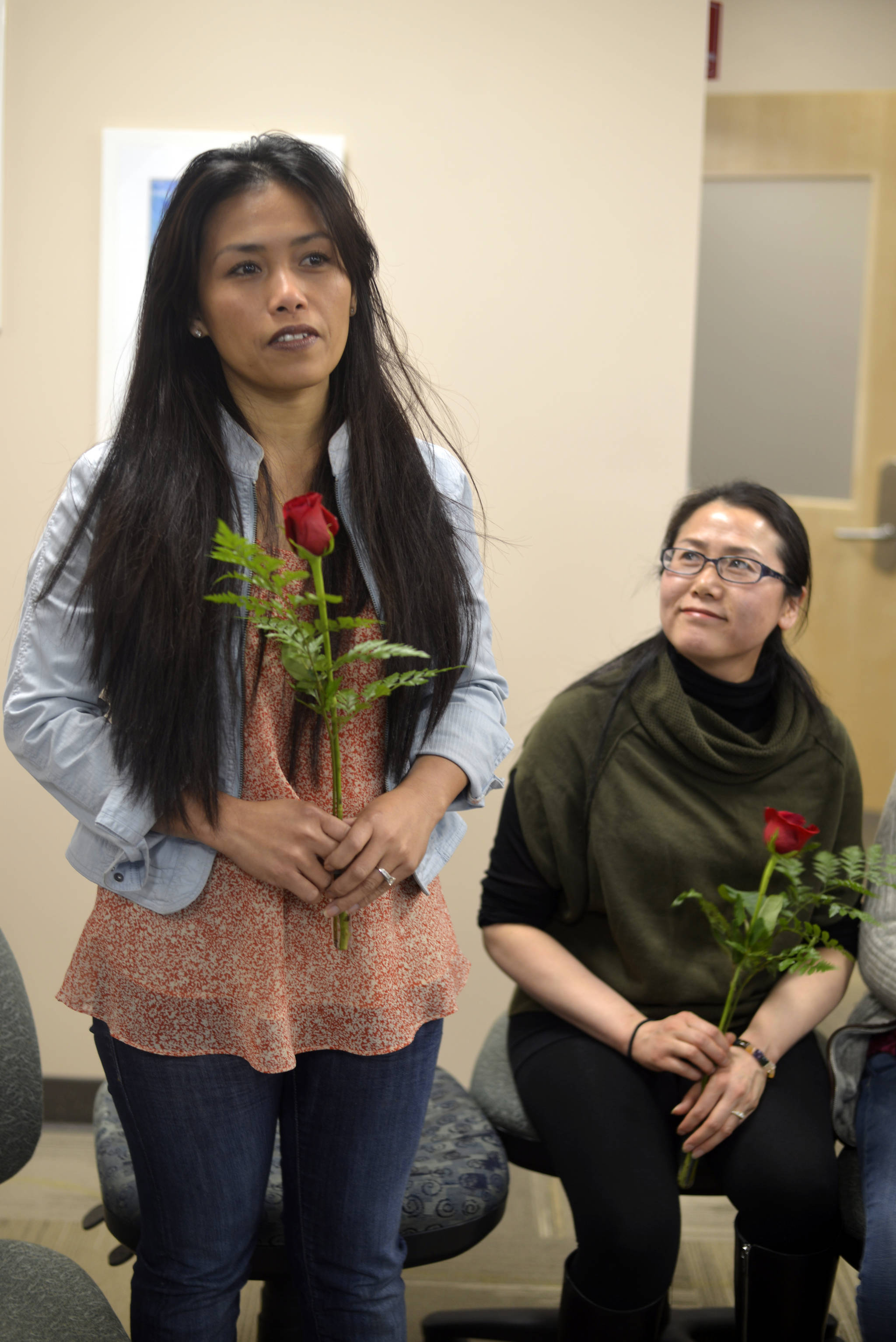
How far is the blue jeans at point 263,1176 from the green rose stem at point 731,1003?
1.39 feet

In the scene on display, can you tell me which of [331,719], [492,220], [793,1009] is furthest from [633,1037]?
[492,220]

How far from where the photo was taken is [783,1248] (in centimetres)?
137

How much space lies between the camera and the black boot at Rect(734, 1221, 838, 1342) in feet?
4.49

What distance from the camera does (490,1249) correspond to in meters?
A: 1.98

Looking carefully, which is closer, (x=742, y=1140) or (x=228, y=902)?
(x=228, y=902)

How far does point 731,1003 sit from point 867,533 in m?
1.95

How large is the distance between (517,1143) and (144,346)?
112cm

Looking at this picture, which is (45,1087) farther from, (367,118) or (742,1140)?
(367,118)

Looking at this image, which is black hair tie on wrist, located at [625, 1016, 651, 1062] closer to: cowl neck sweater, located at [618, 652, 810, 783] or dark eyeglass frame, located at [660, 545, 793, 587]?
cowl neck sweater, located at [618, 652, 810, 783]

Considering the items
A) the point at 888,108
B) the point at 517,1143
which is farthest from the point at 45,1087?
the point at 888,108

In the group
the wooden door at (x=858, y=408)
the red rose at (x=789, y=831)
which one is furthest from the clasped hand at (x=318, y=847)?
the wooden door at (x=858, y=408)

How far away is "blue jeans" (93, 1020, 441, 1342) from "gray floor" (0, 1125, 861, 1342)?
749 mm

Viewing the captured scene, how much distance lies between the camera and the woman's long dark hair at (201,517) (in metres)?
1.01

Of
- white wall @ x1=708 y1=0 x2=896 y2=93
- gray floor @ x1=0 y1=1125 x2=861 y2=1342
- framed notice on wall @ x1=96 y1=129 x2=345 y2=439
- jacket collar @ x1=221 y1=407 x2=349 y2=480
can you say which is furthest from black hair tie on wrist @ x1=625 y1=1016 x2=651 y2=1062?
white wall @ x1=708 y1=0 x2=896 y2=93
